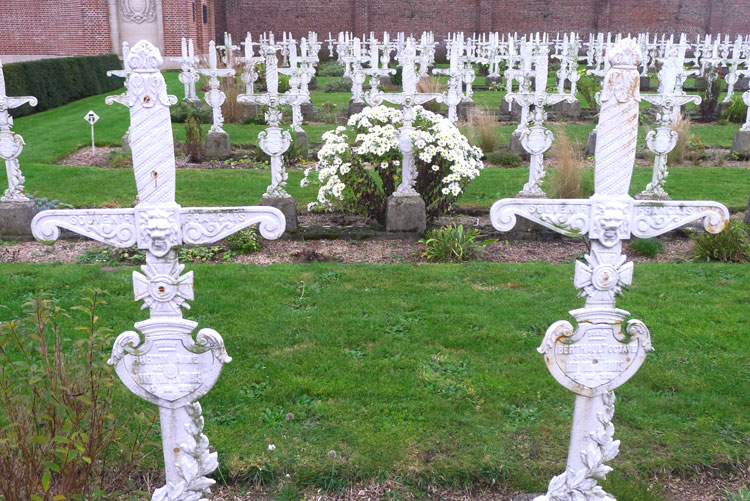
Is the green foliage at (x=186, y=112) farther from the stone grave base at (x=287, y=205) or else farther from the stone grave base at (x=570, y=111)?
the stone grave base at (x=570, y=111)

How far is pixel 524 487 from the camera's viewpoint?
348 centimetres

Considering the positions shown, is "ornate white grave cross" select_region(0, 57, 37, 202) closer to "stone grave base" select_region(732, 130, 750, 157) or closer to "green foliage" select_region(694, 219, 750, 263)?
"green foliage" select_region(694, 219, 750, 263)

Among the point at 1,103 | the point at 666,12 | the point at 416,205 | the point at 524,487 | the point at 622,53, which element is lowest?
the point at 524,487

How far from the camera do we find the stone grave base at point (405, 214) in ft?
25.0

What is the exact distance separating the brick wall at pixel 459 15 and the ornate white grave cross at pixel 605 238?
109ft

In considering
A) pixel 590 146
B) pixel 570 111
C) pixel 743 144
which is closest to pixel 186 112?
pixel 590 146

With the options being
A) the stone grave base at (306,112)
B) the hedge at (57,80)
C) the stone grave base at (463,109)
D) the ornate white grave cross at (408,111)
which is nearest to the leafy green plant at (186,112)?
the stone grave base at (306,112)

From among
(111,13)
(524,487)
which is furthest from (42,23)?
(524,487)

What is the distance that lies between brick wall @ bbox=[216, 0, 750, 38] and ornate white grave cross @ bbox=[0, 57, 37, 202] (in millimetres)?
28192

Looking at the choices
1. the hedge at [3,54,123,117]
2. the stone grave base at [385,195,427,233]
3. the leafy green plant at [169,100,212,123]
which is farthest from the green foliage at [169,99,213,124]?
the stone grave base at [385,195,427,233]

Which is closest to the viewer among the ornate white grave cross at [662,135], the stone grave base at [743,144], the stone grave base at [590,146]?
the ornate white grave cross at [662,135]

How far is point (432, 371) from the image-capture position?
455 centimetres

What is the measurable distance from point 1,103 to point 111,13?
22.8 metres

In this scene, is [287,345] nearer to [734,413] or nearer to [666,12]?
[734,413]
